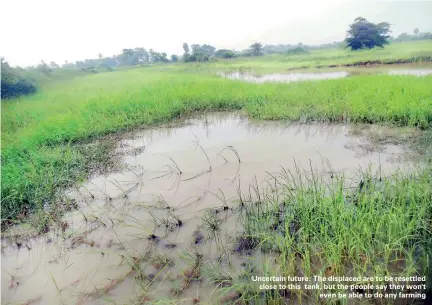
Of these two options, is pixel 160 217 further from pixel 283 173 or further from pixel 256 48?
pixel 256 48

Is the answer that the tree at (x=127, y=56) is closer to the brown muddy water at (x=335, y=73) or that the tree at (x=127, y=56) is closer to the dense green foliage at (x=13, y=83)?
the dense green foliage at (x=13, y=83)

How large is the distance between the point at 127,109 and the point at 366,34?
313 inches

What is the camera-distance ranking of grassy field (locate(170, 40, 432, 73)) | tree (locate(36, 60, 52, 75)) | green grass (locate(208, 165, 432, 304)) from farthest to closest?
1. grassy field (locate(170, 40, 432, 73))
2. tree (locate(36, 60, 52, 75))
3. green grass (locate(208, 165, 432, 304))

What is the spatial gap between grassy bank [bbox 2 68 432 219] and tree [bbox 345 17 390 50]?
71.0 inches

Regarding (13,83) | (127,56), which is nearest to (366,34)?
(127,56)

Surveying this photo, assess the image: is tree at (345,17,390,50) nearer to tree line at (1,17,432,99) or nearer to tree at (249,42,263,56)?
tree line at (1,17,432,99)

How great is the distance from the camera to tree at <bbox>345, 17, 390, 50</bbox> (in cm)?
748

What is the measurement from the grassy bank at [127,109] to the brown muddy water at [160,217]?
0.60 m

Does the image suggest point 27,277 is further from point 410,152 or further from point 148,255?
point 410,152

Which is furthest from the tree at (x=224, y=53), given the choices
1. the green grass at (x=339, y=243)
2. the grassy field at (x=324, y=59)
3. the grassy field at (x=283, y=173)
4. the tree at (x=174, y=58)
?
the green grass at (x=339, y=243)

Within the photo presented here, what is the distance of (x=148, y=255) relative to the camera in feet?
7.00

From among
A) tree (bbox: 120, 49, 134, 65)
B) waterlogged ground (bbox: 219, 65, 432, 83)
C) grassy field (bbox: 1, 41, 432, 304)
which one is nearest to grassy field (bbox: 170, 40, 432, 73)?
grassy field (bbox: 1, 41, 432, 304)

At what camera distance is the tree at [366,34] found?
24.5 feet

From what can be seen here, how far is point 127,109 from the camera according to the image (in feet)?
20.4
